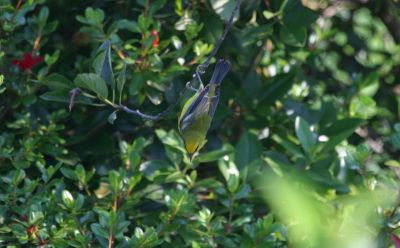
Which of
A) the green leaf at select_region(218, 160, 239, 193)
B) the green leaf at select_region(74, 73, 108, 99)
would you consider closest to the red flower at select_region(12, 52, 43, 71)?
the green leaf at select_region(74, 73, 108, 99)

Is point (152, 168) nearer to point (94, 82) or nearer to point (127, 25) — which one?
point (127, 25)

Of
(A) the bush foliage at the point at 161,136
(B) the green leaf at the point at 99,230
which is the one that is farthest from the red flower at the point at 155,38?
(B) the green leaf at the point at 99,230

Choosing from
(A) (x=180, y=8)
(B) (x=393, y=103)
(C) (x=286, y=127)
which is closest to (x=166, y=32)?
(A) (x=180, y=8)

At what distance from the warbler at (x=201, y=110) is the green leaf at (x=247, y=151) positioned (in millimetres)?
723

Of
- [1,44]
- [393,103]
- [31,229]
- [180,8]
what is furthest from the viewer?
[393,103]

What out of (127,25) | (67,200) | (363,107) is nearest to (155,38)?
(127,25)

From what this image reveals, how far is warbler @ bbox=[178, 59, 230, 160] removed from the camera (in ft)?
4.21

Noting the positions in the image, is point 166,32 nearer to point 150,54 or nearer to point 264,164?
point 150,54

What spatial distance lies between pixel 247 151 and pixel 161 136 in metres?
0.26

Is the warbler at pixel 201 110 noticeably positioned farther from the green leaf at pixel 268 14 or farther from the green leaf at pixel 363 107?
the green leaf at pixel 363 107

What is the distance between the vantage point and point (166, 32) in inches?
82.8

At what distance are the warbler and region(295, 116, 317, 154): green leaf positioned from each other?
0.78 meters

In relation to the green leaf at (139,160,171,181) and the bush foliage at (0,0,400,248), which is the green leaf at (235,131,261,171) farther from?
the green leaf at (139,160,171,181)

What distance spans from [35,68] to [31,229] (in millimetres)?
594
